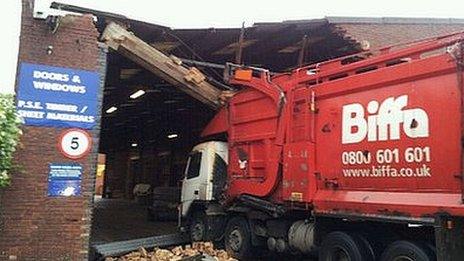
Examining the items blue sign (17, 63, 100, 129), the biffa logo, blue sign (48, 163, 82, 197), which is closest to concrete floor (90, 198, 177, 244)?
blue sign (48, 163, 82, 197)

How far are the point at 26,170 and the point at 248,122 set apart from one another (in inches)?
178


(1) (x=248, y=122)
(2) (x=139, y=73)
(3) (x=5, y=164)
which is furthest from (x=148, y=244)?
(2) (x=139, y=73)

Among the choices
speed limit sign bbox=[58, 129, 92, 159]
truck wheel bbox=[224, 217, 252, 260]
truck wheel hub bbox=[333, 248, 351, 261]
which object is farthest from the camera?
truck wheel bbox=[224, 217, 252, 260]

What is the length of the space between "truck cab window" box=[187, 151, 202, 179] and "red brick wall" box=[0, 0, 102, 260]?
12.4ft

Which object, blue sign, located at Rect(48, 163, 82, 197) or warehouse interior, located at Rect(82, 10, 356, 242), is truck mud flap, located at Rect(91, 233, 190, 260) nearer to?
blue sign, located at Rect(48, 163, 82, 197)

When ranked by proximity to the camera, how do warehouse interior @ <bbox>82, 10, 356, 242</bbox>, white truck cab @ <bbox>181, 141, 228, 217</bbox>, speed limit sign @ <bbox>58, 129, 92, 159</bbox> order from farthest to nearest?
warehouse interior @ <bbox>82, 10, 356, 242</bbox> < white truck cab @ <bbox>181, 141, 228, 217</bbox> < speed limit sign @ <bbox>58, 129, 92, 159</bbox>

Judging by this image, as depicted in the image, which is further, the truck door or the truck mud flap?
the truck door

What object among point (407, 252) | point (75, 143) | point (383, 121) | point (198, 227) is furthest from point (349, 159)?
point (198, 227)

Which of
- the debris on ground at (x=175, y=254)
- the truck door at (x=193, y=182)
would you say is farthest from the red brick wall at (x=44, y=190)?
the truck door at (x=193, y=182)

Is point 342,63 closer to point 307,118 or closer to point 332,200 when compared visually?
point 307,118

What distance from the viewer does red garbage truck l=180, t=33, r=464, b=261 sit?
6.92m

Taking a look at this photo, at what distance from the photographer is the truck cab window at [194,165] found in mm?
12902

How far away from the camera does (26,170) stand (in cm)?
883

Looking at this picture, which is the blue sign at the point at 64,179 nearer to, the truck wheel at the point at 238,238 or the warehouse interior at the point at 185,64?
the warehouse interior at the point at 185,64
